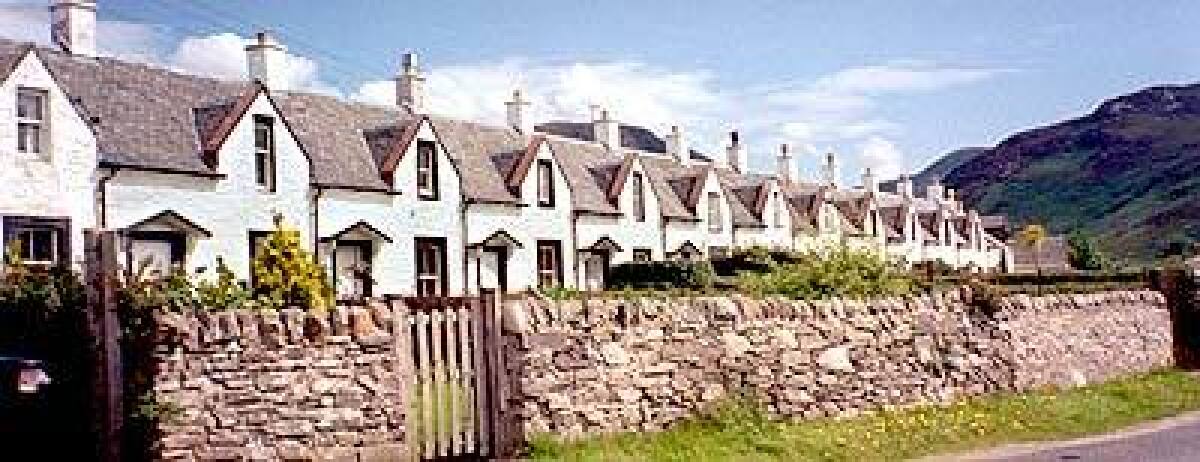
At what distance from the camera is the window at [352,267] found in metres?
34.4

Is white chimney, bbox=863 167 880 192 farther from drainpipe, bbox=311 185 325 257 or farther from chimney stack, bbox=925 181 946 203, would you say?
drainpipe, bbox=311 185 325 257

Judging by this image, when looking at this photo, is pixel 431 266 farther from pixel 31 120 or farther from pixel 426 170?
pixel 31 120

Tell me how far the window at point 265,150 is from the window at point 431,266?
5.98m

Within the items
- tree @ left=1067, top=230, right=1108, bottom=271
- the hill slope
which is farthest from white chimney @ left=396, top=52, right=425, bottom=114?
the hill slope

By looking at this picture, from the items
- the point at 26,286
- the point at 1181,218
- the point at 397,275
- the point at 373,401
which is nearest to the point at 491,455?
the point at 373,401

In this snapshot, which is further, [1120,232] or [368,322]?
[1120,232]

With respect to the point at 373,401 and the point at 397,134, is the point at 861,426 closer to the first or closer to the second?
the point at 373,401

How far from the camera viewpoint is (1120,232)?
Answer: 140 meters

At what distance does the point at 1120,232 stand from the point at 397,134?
118829mm

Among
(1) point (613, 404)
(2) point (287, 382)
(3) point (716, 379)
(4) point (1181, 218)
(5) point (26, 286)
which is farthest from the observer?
(4) point (1181, 218)

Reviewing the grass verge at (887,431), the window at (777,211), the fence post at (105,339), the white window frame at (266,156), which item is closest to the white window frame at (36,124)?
the white window frame at (266,156)

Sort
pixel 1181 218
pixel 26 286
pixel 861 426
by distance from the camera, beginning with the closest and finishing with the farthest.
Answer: pixel 26 286 → pixel 861 426 → pixel 1181 218

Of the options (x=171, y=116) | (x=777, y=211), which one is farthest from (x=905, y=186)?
(x=171, y=116)

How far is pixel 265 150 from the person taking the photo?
3244 cm
